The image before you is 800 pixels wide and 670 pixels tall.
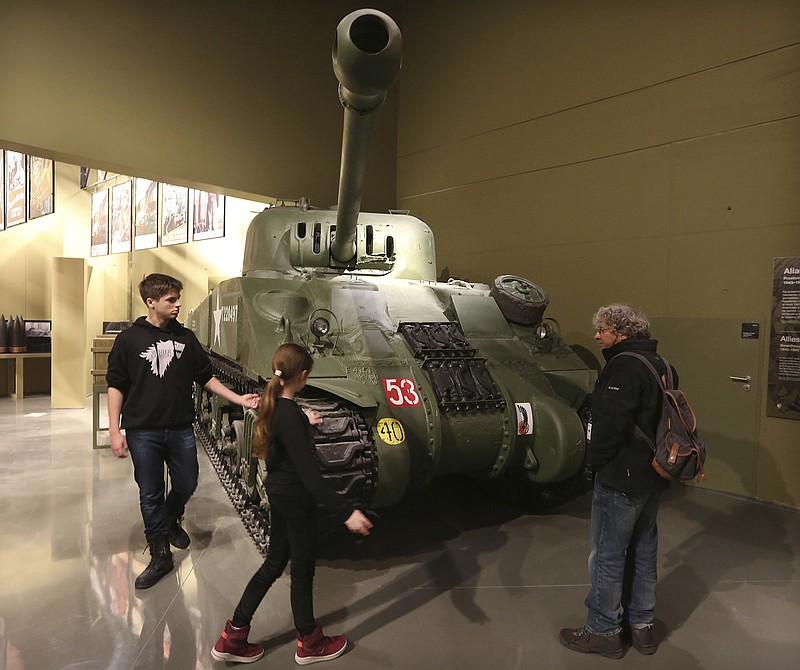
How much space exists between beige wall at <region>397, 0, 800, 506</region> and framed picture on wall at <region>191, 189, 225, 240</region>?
3.32 metres

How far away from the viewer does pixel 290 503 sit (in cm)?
271

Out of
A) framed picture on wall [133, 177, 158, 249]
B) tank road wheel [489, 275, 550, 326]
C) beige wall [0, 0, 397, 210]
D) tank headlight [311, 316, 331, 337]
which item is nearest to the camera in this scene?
tank headlight [311, 316, 331, 337]

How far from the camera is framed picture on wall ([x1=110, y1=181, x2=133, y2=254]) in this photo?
11.6 meters

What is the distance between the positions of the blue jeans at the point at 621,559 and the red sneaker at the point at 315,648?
1.34m

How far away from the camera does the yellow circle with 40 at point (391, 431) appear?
3.82 m

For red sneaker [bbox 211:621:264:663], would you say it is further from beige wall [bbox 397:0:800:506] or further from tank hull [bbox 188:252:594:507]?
beige wall [bbox 397:0:800:506]

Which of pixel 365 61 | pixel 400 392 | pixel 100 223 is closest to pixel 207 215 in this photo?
pixel 100 223

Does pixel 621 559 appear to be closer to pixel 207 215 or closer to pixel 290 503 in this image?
pixel 290 503

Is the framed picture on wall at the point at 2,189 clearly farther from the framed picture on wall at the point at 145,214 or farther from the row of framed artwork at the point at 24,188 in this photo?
the framed picture on wall at the point at 145,214

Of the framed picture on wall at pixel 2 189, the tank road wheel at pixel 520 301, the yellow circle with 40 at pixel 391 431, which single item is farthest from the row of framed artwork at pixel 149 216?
the yellow circle with 40 at pixel 391 431

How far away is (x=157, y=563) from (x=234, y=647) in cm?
121

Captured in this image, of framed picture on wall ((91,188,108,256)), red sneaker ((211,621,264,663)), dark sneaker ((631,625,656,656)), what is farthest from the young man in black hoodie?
framed picture on wall ((91,188,108,256))

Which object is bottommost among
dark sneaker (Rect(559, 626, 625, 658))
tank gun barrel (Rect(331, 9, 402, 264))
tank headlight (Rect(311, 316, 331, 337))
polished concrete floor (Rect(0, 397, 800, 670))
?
polished concrete floor (Rect(0, 397, 800, 670))

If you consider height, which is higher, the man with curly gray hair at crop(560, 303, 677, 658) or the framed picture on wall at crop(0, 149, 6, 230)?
the framed picture on wall at crop(0, 149, 6, 230)
